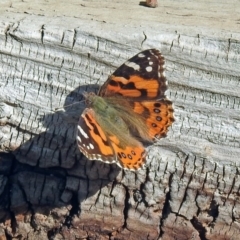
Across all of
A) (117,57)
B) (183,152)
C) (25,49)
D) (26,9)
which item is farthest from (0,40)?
(183,152)

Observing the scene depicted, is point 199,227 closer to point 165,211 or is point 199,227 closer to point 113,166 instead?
point 165,211

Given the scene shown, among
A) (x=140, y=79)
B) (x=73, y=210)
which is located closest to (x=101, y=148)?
(x=73, y=210)

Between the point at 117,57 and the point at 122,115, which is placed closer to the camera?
the point at 117,57

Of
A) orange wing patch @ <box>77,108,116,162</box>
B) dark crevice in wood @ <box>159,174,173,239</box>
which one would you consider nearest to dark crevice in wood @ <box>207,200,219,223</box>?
dark crevice in wood @ <box>159,174,173,239</box>

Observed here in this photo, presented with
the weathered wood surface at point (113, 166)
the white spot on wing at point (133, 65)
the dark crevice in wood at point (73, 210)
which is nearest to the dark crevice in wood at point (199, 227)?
the weathered wood surface at point (113, 166)

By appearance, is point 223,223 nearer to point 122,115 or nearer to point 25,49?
point 122,115

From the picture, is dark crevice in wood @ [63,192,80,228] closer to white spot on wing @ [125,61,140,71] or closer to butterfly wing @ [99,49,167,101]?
butterfly wing @ [99,49,167,101]

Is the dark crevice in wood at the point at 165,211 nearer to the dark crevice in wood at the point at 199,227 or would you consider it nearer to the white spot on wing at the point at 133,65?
the dark crevice in wood at the point at 199,227
